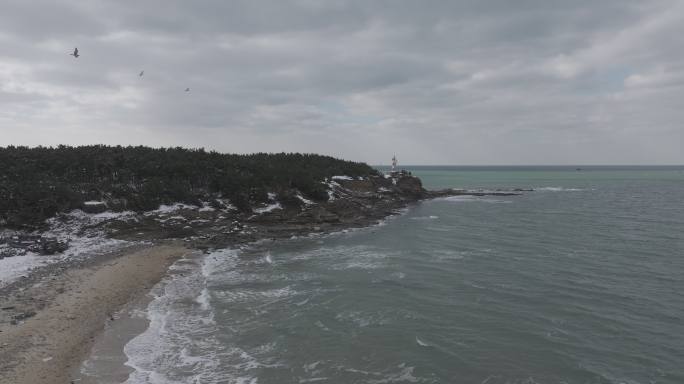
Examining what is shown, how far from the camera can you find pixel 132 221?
2666cm

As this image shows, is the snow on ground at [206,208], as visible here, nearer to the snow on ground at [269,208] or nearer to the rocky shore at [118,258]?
the rocky shore at [118,258]

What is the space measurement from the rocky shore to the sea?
99 centimetres

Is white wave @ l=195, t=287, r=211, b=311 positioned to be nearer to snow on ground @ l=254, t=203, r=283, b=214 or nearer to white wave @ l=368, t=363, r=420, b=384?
white wave @ l=368, t=363, r=420, b=384

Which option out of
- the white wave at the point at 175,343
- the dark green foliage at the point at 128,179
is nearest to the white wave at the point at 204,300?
the white wave at the point at 175,343

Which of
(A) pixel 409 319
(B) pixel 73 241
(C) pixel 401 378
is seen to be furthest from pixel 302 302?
(B) pixel 73 241

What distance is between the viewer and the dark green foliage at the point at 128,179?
25438mm

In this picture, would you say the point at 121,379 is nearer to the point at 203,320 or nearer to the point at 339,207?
the point at 203,320

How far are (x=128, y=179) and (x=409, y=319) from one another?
27.1 m

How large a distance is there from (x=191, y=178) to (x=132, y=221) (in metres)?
8.51

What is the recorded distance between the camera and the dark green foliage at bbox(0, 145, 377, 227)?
2544cm

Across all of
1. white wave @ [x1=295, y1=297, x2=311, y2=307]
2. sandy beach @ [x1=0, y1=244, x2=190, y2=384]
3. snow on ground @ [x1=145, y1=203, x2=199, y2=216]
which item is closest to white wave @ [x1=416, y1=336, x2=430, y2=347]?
white wave @ [x1=295, y1=297, x2=311, y2=307]

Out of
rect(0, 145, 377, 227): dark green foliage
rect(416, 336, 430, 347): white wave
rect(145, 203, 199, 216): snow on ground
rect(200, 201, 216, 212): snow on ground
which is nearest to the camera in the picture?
rect(416, 336, 430, 347): white wave

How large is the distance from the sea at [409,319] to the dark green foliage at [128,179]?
9454 mm

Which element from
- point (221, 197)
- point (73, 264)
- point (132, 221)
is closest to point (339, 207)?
point (221, 197)
